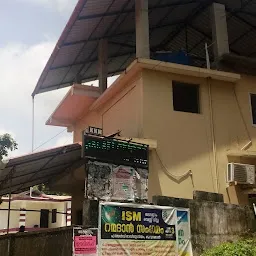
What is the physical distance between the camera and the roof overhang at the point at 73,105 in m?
13.7

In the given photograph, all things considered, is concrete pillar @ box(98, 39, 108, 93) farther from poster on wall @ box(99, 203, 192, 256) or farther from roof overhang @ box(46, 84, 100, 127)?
poster on wall @ box(99, 203, 192, 256)

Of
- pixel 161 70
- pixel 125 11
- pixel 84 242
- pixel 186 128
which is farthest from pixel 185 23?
pixel 84 242

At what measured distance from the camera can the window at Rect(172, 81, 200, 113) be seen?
12242mm

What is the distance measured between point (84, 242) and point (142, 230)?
62.2 inches

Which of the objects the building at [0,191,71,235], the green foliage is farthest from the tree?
the green foliage

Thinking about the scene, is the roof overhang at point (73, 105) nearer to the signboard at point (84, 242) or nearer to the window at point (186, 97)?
the window at point (186, 97)

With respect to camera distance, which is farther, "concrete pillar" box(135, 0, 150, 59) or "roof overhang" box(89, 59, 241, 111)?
"concrete pillar" box(135, 0, 150, 59)

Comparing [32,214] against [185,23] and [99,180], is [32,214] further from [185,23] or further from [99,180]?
[99,180]

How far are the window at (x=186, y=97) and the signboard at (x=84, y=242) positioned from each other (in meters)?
5.93

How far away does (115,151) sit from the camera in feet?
31.8

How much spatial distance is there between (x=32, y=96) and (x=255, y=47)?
30.3 ft

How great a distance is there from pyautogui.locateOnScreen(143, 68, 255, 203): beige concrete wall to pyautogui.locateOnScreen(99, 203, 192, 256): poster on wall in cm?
177

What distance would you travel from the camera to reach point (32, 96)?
51.2 ft

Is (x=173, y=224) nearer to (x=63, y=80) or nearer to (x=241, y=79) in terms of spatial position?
(x=241, y=79)
